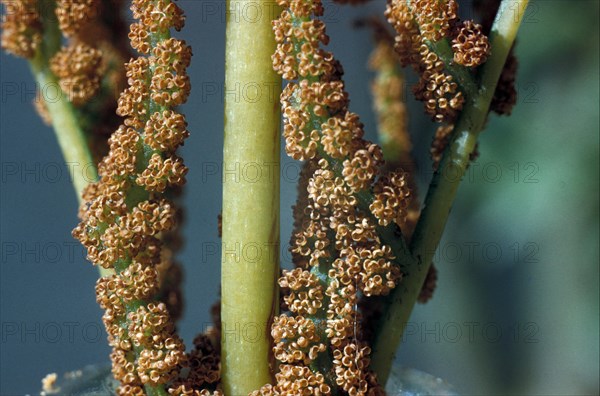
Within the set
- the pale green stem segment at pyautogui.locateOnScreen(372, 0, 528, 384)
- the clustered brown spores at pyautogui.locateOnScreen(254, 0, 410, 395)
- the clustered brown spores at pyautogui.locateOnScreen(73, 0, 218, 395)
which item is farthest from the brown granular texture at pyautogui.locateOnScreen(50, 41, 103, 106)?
the pale green stem segment at pyautogui.locateOnScreen(372, 0, 528, 384)

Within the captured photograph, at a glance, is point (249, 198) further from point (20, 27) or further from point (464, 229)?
point (464, 229)

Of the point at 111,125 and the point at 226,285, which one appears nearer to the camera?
the point at 226,285

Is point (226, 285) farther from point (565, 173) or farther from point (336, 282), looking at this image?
point (565, 173)

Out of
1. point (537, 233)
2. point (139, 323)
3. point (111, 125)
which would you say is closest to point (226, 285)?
point (139, 323)

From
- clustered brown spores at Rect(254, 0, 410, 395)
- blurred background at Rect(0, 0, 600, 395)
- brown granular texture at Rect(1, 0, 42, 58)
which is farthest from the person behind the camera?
blurred background at Rect(0, 0, 600, 395)

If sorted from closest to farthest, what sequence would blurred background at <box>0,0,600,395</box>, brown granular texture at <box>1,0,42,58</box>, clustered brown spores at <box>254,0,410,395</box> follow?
clustered brown spores at <box>254,0,410,395</box> → brown granular texture at <box>1,0,42,58</box> → blurred background at <box>0,0,600,395</box>

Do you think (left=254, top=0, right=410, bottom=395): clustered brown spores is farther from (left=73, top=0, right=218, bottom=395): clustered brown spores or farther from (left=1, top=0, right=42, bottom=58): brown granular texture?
(left=1, top=0, right=42, bottom=58): brown granular texture

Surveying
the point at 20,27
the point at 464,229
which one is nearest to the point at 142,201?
the point at 20,27
